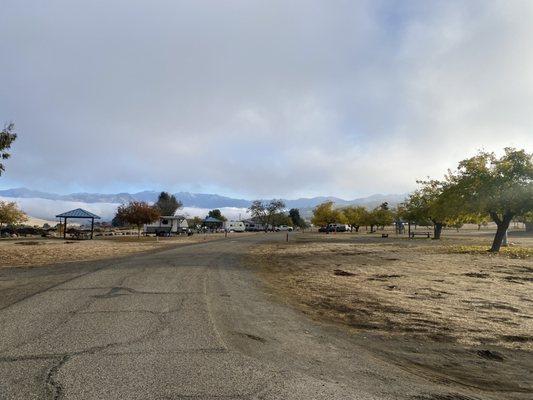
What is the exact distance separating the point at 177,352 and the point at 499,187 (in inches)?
1104

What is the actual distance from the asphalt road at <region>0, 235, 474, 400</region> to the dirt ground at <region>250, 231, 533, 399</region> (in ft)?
2.44

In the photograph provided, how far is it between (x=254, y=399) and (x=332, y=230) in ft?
350

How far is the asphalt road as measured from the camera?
4.62 meters

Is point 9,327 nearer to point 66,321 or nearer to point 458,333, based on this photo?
point 66,321

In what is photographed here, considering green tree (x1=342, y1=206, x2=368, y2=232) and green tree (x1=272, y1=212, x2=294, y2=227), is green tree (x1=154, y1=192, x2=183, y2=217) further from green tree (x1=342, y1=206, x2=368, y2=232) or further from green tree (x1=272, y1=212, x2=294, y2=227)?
green tree (x1=342, y1=206, x2=368, y2=232)

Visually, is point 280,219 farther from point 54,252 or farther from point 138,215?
point 54,252

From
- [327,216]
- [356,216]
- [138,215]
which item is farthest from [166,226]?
[356,216]

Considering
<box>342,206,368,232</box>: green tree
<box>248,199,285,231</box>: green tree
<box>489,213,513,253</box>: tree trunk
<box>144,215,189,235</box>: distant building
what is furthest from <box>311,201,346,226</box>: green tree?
<box>489,213,513,253</box>: tree trunk

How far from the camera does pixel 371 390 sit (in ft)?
15.7

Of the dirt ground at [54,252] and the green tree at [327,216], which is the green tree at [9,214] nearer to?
the dirt ground at [54,252]

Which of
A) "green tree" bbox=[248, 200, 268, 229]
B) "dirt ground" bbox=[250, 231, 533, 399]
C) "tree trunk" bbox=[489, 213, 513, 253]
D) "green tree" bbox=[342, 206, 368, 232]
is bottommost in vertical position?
"dirt ground" bbox=[250, 231, 533, 399]

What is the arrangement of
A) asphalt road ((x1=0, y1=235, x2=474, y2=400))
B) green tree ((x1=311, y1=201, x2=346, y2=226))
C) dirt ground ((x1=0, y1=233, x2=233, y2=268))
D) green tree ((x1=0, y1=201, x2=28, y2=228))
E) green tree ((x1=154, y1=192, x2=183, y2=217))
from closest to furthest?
asphalt road ((x1=0, y1=235, x2=474, y2=400)) → dirt ground ((x1=0, y1=233, x2=233, y2=268)) → green tree ((x1=0, y1=201, x2=28, y2=228)) → green tree ((x1=311, y1=201, x2=346, y2=226)) → green tree ((x1=154, y1=192, x2=183, y2=217))

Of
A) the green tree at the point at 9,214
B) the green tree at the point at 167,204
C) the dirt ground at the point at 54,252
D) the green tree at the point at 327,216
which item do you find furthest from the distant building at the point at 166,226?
the green tree at the point at 167,204

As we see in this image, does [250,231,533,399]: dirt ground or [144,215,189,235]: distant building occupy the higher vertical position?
[144,215,189,235]: distant building
